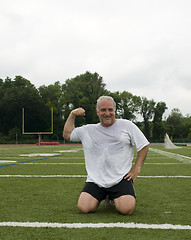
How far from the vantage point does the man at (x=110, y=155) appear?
3.57 metres

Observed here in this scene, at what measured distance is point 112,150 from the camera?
12.0 ft

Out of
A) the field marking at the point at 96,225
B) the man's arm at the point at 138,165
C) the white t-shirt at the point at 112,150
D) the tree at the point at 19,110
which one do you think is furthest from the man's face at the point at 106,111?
the tree at the point at 19,110

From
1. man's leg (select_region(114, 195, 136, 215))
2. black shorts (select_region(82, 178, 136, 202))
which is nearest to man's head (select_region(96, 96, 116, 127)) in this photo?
black shorts (select_region(82, 178, 136, 202))

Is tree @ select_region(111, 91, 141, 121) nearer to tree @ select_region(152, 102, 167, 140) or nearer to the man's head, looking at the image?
tree @ select_region(152, 102, 167, 140)

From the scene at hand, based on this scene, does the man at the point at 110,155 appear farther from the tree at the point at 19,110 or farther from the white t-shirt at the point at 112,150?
the tree at the point at 19,110

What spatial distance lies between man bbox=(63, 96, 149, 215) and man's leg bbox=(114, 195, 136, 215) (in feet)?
0.06

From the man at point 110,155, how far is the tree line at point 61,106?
150 ft

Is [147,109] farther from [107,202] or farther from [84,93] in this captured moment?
[107,202]

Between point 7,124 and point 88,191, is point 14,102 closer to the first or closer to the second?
point 7,124

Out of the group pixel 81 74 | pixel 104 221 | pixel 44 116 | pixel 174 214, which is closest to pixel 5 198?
pixel 104 221

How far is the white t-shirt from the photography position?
11.9 ft

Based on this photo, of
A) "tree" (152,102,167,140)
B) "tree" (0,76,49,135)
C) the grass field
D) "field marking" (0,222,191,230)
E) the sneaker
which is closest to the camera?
the grass field

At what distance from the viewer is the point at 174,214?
3332mm

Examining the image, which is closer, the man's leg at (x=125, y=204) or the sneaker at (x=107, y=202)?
the man's leg at (x=125, y=204)
